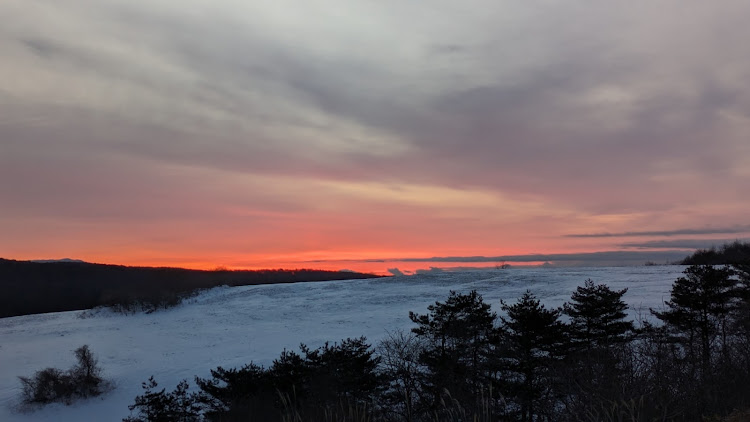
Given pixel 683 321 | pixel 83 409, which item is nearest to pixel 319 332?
pixel 83 409

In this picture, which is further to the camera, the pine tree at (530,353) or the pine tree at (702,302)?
the pine tree at (702,302)

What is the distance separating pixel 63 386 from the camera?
3997cm

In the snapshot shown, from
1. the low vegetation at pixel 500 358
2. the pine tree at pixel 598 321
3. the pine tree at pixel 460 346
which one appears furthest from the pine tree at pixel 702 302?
the pine tree at pixel 460 346

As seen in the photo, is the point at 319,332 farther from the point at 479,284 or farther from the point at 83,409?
the point at 479,284

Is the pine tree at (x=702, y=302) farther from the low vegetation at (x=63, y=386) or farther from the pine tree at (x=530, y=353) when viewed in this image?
the low vegetation at (x=63, y=386)

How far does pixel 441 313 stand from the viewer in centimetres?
2845

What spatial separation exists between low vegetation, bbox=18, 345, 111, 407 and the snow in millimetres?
806

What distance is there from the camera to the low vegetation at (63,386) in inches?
1550

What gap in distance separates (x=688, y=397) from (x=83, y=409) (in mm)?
40857

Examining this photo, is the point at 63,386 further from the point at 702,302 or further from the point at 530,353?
the point at 702,302

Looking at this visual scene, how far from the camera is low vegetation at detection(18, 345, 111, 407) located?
39372 millimetres

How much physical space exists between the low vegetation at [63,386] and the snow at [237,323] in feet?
2.65

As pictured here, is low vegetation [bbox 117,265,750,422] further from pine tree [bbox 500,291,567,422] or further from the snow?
the snow

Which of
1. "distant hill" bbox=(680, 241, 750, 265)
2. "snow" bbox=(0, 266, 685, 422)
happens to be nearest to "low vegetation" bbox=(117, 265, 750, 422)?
"snow" bbox=(0, 266, 685, 422)
